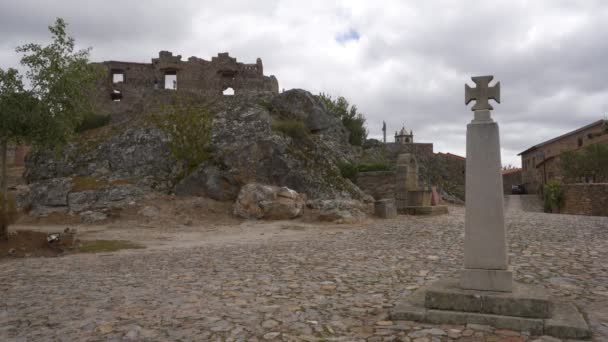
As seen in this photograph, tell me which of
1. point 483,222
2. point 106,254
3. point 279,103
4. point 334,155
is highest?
point 279,103

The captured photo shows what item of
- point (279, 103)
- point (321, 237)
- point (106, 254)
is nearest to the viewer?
point (106, 254)

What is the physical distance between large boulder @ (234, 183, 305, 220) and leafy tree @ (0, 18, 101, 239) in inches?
Answer: 264

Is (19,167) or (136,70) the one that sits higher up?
(136,70)

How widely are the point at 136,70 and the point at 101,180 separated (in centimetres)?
2328

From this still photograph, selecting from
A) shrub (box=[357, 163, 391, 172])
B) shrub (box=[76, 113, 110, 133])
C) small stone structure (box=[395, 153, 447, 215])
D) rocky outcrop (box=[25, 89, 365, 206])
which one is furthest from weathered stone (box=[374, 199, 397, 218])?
shrub (box=[76, 113, 110, 133])

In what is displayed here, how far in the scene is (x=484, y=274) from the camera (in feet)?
14.9

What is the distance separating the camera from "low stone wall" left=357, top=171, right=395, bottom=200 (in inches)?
872

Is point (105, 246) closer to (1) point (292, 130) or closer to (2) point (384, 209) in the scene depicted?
(2) point (384, 209)

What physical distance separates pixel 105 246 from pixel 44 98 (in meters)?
4.79

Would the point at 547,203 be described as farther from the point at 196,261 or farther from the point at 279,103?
the point at 196,261

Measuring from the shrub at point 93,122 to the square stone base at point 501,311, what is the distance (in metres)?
24.8

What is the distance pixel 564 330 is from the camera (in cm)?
387

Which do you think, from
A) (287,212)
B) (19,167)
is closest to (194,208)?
(287,212)

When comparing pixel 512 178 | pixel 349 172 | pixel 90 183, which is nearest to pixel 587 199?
pixel 349 172
